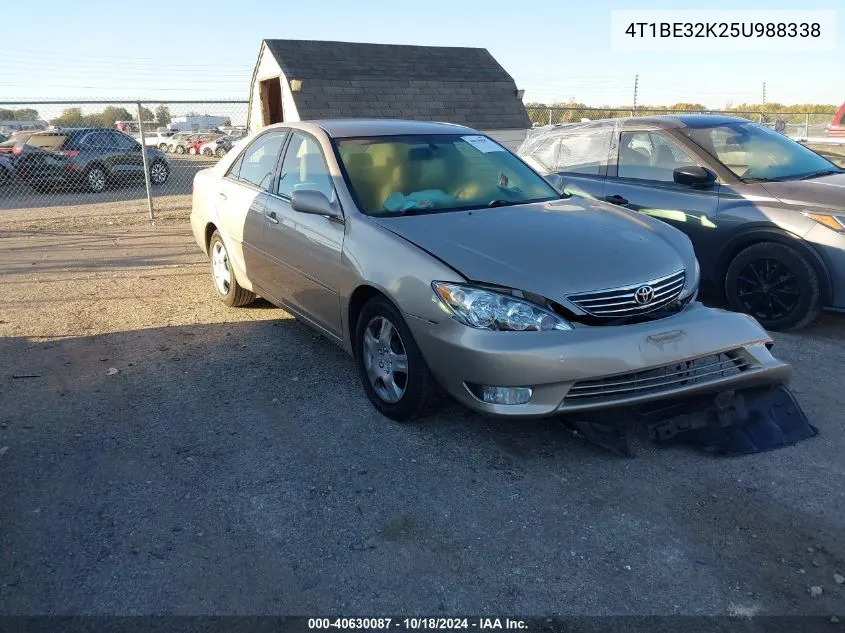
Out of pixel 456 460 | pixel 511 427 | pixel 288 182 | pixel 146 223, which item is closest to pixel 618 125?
pixel 288 182

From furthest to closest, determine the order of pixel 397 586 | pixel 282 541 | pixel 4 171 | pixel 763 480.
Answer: pixel 4 171, pixel 763 480, pixel 282 541, pixel 397 586

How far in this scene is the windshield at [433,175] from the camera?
438 cm

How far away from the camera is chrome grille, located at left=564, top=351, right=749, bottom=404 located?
11.2 feet

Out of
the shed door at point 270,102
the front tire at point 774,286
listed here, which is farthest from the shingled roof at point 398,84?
the front tire at point 774,286

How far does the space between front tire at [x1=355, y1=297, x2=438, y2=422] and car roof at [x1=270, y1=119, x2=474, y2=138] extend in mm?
1433

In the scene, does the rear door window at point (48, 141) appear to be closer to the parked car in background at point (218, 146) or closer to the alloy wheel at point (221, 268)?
the alloy wheel at point (221, 268)

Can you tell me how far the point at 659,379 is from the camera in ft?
11.4

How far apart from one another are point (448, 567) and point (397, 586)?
0.74 ft

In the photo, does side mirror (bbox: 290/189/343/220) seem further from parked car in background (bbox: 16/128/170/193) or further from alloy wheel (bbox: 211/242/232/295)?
parked car in background (bbox: 16/128/170/193)

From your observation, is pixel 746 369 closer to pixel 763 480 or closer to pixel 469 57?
pixel 763 480

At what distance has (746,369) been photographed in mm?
3689

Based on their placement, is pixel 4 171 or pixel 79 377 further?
pixel 4 171

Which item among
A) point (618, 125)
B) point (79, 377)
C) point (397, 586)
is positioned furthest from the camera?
point (618, 125)

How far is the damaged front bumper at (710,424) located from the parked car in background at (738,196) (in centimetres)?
187
